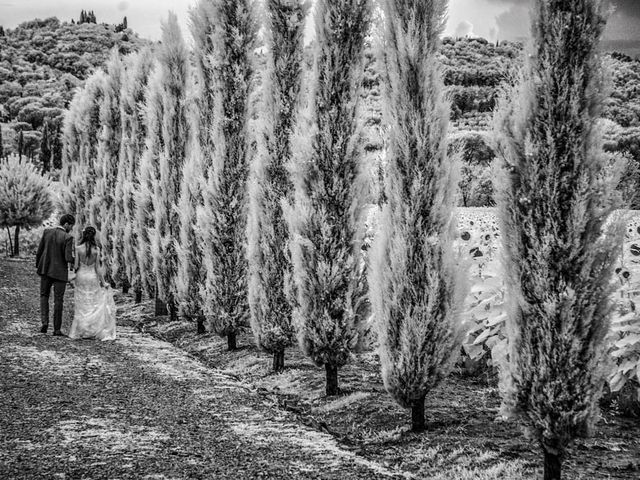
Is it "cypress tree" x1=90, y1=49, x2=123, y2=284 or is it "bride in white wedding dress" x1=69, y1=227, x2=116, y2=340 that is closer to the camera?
"bride in white wedding dress" x1=69, y1=227, x2=116, y2=340

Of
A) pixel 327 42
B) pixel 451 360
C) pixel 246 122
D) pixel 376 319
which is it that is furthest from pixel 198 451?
pixel 246 122

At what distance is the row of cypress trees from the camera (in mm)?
4051

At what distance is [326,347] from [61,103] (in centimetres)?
8127

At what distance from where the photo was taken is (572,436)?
13.2ft

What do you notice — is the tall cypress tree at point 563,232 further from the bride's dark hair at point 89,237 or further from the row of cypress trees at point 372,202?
the bride's dark hair at point 89,237

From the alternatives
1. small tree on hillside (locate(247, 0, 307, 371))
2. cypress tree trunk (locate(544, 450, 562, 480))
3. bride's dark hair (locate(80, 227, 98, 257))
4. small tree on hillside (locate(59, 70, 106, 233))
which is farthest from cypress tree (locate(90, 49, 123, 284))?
cypress tree trunk (locate(544, 450, 562, 480))

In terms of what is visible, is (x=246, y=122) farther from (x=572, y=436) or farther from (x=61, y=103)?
(x=61, y=103)

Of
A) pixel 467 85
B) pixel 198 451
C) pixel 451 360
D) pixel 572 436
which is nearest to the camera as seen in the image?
pixel 572 436

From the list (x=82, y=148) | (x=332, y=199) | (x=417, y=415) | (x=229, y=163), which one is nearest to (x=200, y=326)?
(x=229, y=163)

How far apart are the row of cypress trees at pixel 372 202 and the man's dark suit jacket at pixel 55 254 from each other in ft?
7.39

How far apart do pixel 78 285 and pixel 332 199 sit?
257 inches

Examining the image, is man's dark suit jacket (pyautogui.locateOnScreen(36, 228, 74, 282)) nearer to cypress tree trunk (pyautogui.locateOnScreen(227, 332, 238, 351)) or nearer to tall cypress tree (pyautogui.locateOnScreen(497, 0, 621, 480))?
cypress tree trunk (pyautogui.locateOnScreen(227, 332, 238, 351))

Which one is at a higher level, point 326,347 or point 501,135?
point 501,135

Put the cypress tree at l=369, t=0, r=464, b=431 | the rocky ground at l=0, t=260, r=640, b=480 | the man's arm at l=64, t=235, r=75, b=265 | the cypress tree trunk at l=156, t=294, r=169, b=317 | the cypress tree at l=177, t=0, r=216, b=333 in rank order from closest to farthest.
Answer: the rocky ground at l=0, t=260, r=640, b=480 → the cypress tree at l=369, t=0, r=464, b=431 → the man's arm at l=64, t=235, r=75, b=265 → the cypress tree at l=177, t=0, r=216, b=333 → the cypress tree trunk at l=156, t=294, r=169, b=317
